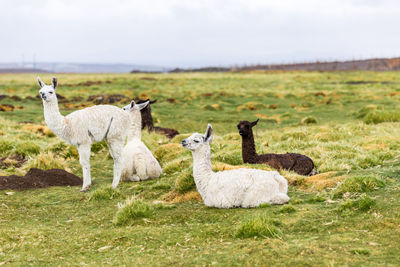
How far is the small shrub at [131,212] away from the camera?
711 centimetres

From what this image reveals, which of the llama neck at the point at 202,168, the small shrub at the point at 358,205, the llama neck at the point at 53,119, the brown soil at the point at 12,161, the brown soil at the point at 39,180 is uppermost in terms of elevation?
the llama neck at the point at 53,119

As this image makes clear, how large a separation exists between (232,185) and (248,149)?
3036 mm

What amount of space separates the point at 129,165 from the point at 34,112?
1838 centimetres

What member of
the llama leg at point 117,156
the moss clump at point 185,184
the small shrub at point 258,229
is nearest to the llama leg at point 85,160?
the llama leg at point 117,156

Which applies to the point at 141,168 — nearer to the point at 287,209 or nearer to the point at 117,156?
the point at 117,156

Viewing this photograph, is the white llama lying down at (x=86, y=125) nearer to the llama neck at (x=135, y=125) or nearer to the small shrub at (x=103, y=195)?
the small shrub at (x=103, y=195)

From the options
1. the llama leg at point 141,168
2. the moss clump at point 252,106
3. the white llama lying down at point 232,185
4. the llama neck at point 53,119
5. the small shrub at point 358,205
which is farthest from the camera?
the moss clump at point 252,106

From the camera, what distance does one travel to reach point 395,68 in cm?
9600

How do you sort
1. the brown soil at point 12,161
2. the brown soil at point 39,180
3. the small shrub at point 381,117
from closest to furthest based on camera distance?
1. the brown soil at point 39,180
2. the brown soil at point 12,161
3. the small shrub at point 381,117

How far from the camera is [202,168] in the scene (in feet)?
25.3

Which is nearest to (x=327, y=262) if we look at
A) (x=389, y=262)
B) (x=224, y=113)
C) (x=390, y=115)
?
(x=389, y=262)

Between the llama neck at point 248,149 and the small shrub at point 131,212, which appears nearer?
the small shrub at point 131,212

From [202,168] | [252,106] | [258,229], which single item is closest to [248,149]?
[202,168]

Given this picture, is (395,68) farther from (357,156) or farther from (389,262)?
(389,262)
